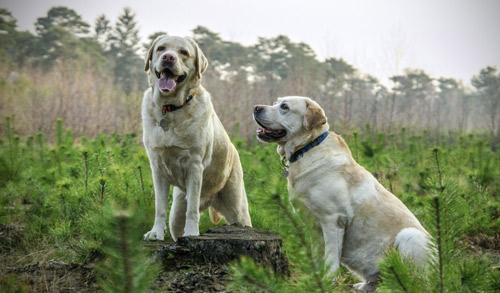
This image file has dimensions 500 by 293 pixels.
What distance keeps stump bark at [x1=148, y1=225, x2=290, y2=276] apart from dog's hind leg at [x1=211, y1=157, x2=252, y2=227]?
1.36m

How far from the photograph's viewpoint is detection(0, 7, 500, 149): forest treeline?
1465 cm

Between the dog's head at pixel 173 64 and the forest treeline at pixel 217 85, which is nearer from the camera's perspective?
the dog's head at pixel 173 64

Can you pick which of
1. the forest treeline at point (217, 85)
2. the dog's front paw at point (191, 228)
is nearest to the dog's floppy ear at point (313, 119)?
the dog's front paw at point (191, 228)

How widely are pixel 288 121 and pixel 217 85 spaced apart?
14.8 meters

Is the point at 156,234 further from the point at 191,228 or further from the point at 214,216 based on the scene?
the point at 214,216

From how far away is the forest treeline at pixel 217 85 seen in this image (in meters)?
14.6

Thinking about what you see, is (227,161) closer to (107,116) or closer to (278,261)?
(278,261)

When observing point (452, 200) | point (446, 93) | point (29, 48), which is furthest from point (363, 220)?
point (446, 93)

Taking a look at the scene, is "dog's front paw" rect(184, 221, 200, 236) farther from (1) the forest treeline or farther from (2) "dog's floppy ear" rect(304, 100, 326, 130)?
(1) the forest treeline

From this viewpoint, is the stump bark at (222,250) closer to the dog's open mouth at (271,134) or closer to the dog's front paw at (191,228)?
the dog's front paw at (191,228)

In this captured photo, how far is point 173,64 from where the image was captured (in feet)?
11.1

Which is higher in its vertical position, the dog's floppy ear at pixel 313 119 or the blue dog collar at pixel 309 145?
the dog's floppy ear at pixel 313 119

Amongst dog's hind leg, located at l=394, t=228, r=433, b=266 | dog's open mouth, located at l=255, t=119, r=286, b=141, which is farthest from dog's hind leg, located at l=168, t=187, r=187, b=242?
dog's hind leg, located at l=394, t=228, r=433, b=266

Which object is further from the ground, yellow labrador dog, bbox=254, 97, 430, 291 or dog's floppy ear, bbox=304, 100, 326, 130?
dog's floppy ear, bbox=304, 100, 326, 130
